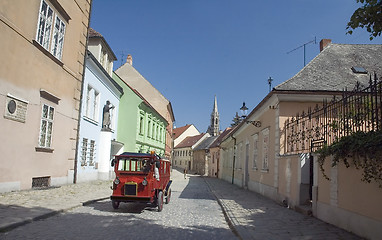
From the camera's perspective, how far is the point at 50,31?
1351cm

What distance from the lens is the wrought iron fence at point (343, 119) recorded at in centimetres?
640

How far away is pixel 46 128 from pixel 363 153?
11.7m

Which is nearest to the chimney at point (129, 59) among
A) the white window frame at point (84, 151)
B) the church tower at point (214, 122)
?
the white window frame at point (84, 151)

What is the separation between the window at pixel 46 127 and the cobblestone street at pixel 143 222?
9.51ft

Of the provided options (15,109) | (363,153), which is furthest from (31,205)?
(363,153)

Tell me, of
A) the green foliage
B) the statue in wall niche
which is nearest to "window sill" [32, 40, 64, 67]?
the statue in wall niche

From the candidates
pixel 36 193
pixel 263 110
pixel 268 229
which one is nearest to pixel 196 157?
pixel 263 110

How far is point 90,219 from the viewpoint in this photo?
8.03 meters

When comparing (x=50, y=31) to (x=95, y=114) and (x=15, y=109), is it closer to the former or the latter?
(x=15, y=109)

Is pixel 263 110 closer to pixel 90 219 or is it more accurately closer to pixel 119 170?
pixel 119 170

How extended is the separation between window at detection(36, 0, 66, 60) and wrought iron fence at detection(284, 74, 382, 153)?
10.1 meters

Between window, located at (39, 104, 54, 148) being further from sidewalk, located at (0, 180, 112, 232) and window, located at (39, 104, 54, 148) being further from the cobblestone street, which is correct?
the cobblestone street

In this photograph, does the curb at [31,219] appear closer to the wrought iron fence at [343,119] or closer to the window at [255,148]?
the wrought iron fence at [343,119]

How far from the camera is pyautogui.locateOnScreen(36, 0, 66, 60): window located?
1277 cm
